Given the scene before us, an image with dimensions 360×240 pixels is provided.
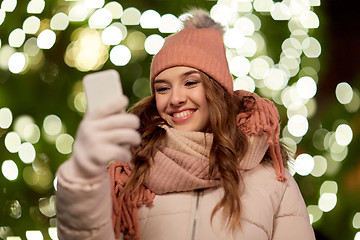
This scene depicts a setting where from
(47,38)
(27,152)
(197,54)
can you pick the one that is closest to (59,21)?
(47,38)

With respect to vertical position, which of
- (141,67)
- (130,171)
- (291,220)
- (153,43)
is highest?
(153,43)

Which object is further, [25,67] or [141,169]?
[25,67]

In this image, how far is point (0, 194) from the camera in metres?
2.71

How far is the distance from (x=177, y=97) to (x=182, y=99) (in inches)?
0.7

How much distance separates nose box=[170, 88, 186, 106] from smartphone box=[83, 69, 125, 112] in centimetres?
55

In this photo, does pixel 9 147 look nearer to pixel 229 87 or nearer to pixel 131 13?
pixel 131 13

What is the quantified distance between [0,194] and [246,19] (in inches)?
56.3

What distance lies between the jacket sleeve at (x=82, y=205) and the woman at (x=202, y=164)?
192mm

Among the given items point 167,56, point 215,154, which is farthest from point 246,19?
point 215,154

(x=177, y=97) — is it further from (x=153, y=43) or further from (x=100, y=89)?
(x=153, y=43)

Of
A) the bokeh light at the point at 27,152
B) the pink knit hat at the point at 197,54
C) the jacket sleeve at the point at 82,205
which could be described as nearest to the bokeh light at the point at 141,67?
the bokeh light at the point at 27,152

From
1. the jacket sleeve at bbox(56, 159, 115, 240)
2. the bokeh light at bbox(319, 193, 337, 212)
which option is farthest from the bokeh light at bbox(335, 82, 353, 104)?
the jacket sleeve at bbox(56, 159, 115, 240)

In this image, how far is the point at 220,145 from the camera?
5.82 feet

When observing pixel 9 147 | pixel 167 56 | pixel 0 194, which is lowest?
pixel 0 194
